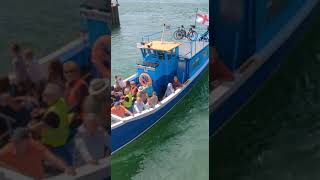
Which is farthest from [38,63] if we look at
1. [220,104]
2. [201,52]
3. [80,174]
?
[201,52]

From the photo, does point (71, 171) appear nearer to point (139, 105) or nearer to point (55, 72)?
point (55, 72)

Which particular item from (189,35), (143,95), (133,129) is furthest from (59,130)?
(189,35)

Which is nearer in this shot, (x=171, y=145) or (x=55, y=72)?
(x=55, y=72)

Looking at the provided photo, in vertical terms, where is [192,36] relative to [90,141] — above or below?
below

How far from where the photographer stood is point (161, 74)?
8.19 m

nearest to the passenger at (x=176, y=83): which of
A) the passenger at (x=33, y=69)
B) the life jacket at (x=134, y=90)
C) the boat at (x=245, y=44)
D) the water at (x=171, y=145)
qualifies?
the water at (x=171, y=145)

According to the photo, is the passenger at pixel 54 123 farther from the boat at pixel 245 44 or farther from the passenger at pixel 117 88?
the passenger at pixel 117 88

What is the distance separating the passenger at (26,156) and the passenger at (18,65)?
25cm

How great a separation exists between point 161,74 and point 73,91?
5.78 m

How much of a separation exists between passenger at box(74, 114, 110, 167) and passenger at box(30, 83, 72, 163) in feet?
0.19

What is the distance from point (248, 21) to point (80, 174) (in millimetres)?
1440

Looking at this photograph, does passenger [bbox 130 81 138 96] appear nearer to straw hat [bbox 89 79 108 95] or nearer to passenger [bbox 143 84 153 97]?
passenger [bbox 143 84 153 97]

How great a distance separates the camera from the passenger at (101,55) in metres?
2.43

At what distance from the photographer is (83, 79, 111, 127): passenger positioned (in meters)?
2.47
